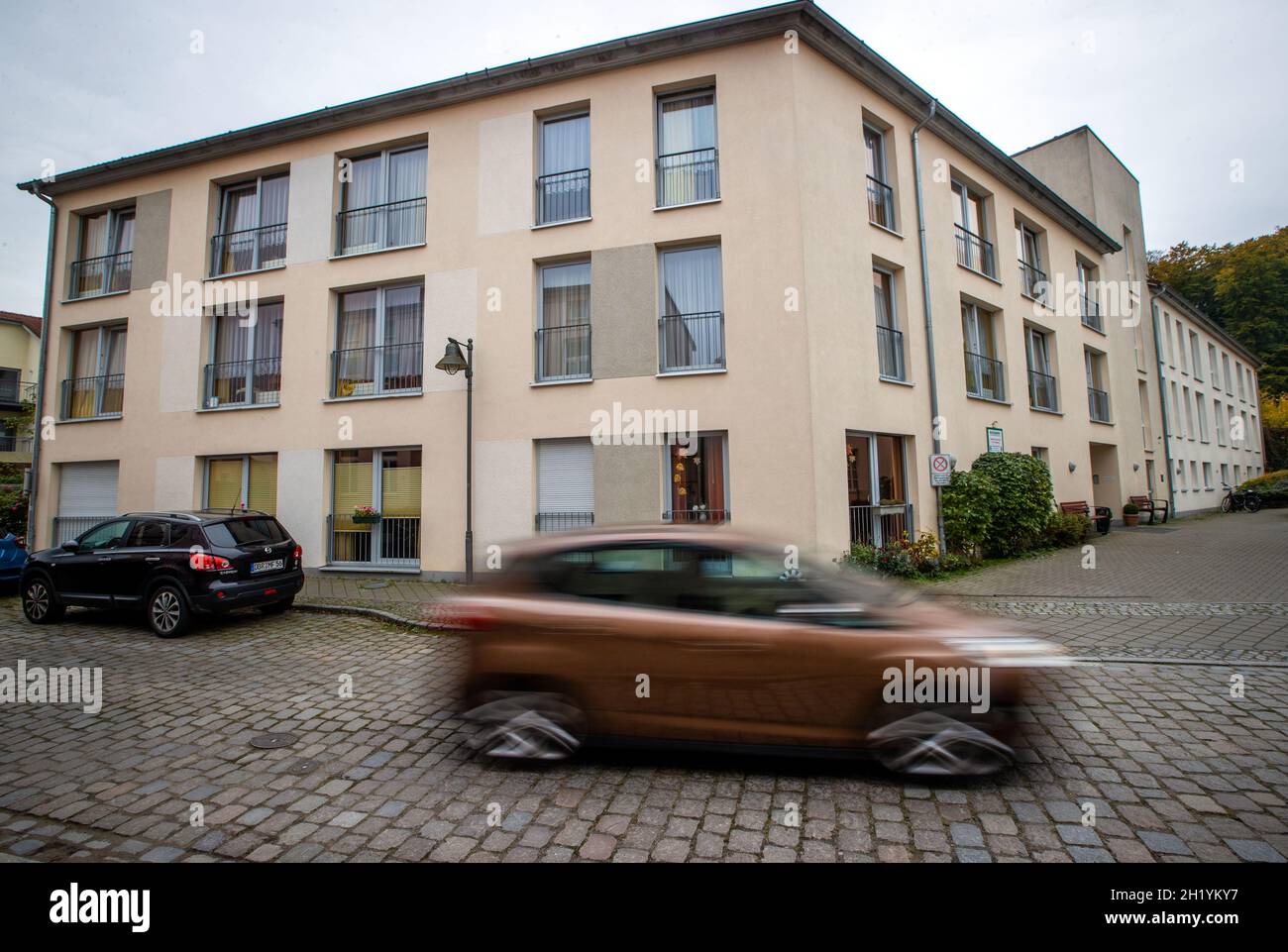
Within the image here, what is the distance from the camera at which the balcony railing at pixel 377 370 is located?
489 inches

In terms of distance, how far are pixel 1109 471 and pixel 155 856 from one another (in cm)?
2507

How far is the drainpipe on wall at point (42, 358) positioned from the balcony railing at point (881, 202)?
19.4 metres

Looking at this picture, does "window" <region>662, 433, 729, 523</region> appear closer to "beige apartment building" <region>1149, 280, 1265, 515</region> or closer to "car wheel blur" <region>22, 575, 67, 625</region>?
"car wheel blur" <region>22, 575, 67, 625</region>

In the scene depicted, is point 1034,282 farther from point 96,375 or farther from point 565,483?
point 96,375

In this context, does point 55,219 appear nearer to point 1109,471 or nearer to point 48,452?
point 48,452

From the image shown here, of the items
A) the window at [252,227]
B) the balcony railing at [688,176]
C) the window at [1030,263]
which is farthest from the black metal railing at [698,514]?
the window at [1030,263]

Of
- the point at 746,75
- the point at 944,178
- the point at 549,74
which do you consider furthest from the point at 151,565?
the point at 944,178

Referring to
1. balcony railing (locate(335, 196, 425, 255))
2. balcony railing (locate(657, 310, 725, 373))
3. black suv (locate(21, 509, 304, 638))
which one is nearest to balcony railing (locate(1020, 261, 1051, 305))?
balcony railing (locate(657, 310, 725, 373))

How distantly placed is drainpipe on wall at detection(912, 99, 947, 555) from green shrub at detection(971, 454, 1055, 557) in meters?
1.17

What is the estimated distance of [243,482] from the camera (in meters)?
13.4

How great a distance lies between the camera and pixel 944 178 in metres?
14.0

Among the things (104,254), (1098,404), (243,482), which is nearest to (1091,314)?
(1098,404)

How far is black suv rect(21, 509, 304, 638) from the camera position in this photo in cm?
770

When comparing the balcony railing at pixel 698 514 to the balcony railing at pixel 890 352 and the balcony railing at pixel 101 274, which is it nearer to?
the balcony railing at pixel 890 352
